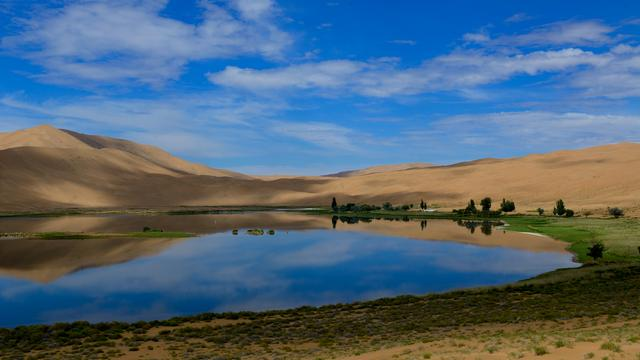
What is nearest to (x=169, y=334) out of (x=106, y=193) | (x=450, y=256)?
(x=450, y=256)

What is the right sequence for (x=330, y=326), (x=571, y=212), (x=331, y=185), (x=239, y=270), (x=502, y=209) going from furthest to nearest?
(x=331, y=185), (x=502, y=209), (x=571, y=212), (x=239, y=270), (x=330, y=326)

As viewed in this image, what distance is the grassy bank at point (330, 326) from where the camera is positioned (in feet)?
66.7

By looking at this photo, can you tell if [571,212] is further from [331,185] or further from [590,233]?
[331,185]

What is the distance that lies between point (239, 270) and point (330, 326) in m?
18.0

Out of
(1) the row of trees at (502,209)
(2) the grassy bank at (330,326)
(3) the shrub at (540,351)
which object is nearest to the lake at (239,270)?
(2) the grassy bank at (330,326)

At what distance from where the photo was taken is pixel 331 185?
192625 millimetres

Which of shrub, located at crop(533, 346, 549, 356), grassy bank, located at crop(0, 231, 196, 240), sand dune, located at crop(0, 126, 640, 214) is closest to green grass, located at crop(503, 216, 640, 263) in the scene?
sand dune, located at crop(0, 126, 640, 214)

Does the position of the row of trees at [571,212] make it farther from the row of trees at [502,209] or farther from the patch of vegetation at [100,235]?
the patch of vegetation at [100,235]

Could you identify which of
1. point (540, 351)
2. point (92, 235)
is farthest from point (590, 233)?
point (92, 235)

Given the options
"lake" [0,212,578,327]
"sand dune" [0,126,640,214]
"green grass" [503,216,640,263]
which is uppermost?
"sand dune" [0,126,640,214]

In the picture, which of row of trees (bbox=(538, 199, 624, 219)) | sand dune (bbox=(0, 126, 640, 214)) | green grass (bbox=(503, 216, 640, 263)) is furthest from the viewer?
sand dune (bbox=(0, 126, 640, 214))

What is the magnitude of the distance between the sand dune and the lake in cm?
5920

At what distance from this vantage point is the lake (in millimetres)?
29328

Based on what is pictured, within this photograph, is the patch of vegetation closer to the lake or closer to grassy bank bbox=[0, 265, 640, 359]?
the lake
